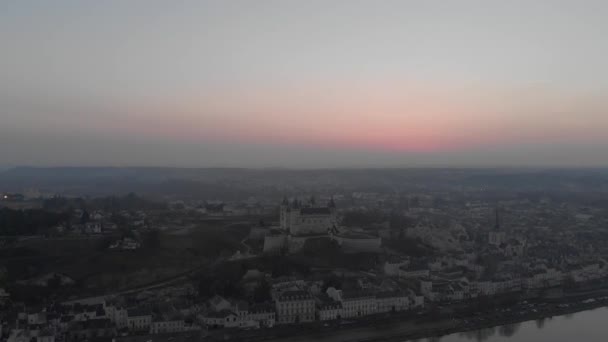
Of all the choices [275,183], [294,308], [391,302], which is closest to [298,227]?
[391,302]

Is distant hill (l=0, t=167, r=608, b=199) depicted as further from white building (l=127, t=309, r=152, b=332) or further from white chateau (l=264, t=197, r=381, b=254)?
white building (l=127, t=309, r=152, b=332)

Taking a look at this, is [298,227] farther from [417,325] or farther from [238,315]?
[417,325]

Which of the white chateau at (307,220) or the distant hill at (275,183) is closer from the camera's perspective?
the white chateau at (307,220)

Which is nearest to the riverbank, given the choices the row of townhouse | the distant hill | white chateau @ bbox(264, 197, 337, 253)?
the row of townhouse

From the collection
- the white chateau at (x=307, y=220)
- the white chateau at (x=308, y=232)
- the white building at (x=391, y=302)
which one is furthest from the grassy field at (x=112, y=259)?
the white building at (x=391, y=302)

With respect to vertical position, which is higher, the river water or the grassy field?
the grassy field

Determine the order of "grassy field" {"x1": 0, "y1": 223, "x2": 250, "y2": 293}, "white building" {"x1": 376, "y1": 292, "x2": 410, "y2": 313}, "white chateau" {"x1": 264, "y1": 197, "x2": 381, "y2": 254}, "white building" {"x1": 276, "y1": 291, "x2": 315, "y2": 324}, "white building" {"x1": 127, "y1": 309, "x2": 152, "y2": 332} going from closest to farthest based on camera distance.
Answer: "white building" {"x1": 127, "y1": 309, "x2": 152, "y2": 332}
"white building" {"x1": 276, "y1": 291, "x2": 315, "y2": 324}
"white building" {"x1": 376, "y1": 292, "x2": 410, "y2": 313}
"grassy field" {"x1": 0, "y1": 223, "x2": 250, "y2": 293}
"white chateau" {"x1": 264, "y1": 197, "x2": 381, "y2": 254}

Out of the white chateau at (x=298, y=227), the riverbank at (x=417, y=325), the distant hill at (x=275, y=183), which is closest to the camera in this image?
the riverbank at (x=417, y=325)

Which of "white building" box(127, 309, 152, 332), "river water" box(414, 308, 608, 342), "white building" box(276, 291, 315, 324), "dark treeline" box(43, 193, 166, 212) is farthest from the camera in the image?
"dark treeline" box(43, 193, 166, 212)

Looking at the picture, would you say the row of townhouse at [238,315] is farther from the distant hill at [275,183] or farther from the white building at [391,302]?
the distant hill at [275,183]
